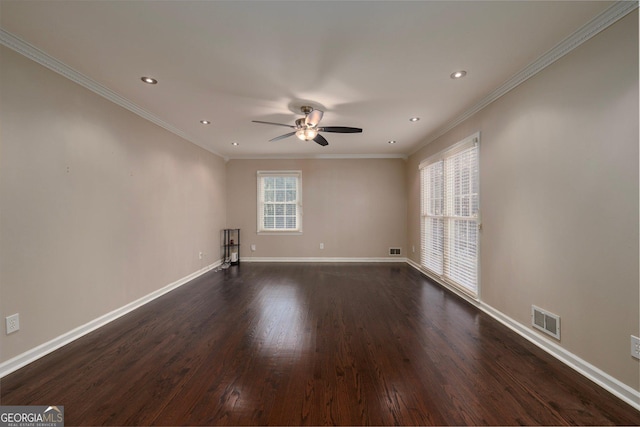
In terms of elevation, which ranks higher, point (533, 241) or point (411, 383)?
point (533, 241)

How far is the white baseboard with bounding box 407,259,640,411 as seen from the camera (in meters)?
1.56

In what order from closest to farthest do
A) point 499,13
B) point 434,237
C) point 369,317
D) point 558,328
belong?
point 499,13 < point 558,328 < point 369,317 < point 434,237

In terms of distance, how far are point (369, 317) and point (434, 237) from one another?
2.39 m

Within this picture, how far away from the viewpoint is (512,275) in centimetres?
258

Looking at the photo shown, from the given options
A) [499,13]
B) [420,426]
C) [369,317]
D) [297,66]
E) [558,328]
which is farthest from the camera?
[369,317]

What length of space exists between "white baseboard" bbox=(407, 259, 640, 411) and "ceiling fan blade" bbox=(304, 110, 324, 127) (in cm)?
307

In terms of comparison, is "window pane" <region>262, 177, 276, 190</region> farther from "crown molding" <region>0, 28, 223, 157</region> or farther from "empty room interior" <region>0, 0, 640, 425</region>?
"crown molding" <region>0, 28, 223, 157</region>

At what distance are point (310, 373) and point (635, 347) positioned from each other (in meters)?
2.11

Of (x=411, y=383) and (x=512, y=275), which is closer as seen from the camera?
(x=411, y=383)

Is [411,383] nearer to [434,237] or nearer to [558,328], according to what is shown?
[558,328]

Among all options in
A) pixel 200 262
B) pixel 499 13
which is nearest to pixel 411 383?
pixel 499 13

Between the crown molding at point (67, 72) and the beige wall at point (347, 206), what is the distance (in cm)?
294

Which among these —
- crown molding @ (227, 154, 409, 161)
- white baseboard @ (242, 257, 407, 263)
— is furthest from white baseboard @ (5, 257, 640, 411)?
crown molding @ (227, 154, 409, 161)

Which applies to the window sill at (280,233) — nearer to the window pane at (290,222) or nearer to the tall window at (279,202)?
the tall window at (279,202)
